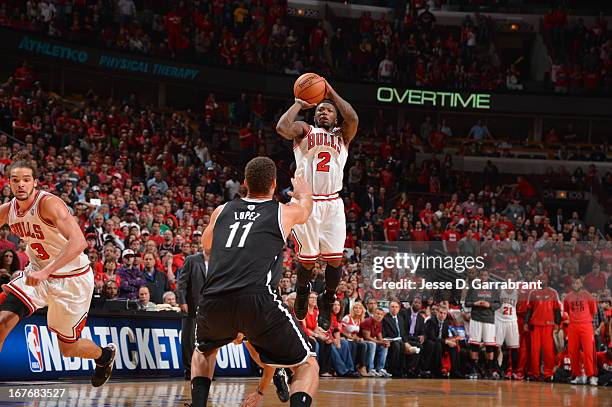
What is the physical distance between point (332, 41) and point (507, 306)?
15.4 meters

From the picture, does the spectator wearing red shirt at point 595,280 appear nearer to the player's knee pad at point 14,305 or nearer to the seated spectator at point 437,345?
the seated spectator at point 437,345

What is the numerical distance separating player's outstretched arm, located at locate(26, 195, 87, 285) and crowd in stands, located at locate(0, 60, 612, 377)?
169 inches

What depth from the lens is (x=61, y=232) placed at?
8.37 m

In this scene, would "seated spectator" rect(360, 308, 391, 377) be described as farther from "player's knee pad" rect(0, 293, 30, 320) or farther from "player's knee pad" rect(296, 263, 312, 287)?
"player's knee pad" rect(0, 293, 30, 320)

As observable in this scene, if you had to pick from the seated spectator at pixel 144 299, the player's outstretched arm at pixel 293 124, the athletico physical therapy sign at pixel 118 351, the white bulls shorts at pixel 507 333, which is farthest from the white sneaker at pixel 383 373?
the player's outstretched arm at pixel 293 124

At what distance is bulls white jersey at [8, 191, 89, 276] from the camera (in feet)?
27.9

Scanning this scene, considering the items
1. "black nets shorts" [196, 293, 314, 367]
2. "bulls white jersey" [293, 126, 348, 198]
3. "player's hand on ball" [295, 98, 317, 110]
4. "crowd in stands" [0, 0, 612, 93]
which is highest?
"crowd in stands" [0, 0, 612, 93]

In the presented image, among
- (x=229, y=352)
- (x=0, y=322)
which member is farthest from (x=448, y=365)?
(x=0, y=322)

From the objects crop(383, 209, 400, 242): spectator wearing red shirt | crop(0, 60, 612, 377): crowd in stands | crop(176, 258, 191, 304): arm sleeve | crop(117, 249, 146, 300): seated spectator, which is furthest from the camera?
crop(383, 209, 400, 242): spectator wearing red shirt

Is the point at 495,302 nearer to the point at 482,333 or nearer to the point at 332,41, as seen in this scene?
the point at 482,333

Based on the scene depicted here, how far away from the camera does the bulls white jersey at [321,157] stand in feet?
32.8

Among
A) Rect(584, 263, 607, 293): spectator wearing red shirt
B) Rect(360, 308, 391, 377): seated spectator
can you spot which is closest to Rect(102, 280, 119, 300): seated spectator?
Rect(360, 308, 391, 377): seated spectator

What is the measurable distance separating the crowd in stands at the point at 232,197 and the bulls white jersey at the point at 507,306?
52cm

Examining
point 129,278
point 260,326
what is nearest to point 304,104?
point 260,326
